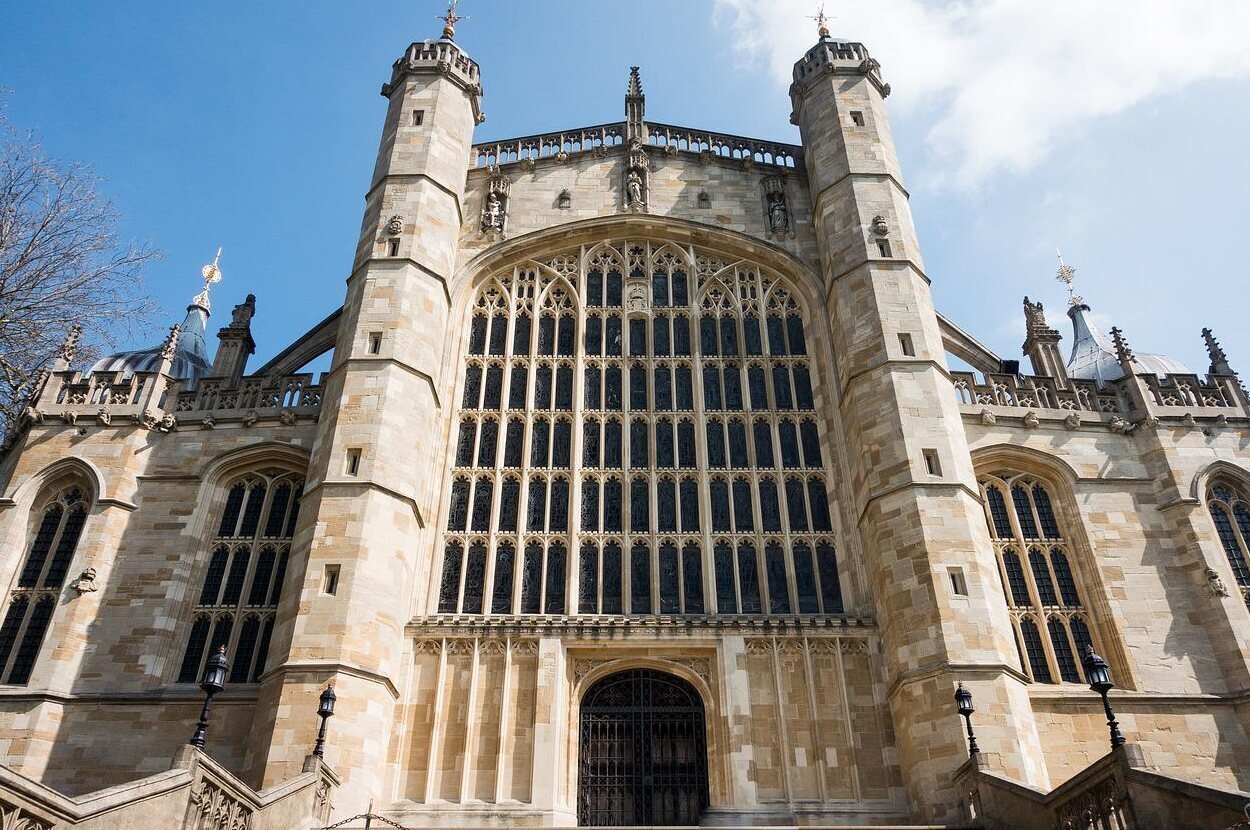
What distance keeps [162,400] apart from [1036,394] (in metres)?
16.6

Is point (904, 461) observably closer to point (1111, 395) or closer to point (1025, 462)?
point (1025, 462)

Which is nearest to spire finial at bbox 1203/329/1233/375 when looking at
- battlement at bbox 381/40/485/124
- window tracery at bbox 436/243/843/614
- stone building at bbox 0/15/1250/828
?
stone building at bbox 0/15/1250/828

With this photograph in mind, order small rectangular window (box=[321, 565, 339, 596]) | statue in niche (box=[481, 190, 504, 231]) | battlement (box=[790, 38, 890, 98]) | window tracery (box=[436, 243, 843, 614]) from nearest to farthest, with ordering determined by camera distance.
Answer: small rectangular window (box=[321, 565, 339, 596]), window tracery (box=[436, 243, 843, 614]), statue in niche (box=[481, 190, 504, 231]), battlement (box=[790, 38, 890, 98])

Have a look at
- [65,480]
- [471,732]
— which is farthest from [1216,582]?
[65,480]

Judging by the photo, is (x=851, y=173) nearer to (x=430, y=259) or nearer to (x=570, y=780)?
(x=430, y=259)

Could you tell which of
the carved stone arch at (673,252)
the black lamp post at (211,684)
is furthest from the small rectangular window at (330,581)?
the carved stone arch at (673,252)

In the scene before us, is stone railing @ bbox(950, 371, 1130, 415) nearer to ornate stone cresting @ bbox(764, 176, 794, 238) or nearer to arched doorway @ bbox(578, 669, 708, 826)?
ornate stone cresting @ bbox(764, 176, 794, 238)

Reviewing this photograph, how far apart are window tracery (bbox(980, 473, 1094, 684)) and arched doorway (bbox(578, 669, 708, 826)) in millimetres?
5516

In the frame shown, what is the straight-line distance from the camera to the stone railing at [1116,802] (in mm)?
8570

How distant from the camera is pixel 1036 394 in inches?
747

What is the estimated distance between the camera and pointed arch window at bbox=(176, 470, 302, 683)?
15977 millimetres

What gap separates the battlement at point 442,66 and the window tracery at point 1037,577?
44.6 feet

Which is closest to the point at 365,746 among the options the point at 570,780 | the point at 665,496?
the point at 570,780

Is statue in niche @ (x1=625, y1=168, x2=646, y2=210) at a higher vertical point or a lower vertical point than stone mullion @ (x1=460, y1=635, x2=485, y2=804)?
higher
